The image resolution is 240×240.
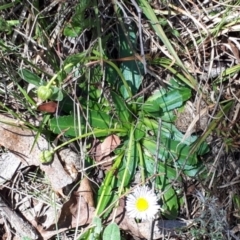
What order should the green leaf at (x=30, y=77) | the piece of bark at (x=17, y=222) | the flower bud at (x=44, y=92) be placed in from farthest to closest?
the piece of bark at (x=17, y=222) < the green leaf at (x=30, y=77) < the flower bud at (x=44, y=92)

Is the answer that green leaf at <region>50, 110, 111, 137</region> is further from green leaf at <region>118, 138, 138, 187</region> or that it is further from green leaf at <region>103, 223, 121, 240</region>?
green leaf at <region>103, 223, 121, 240</region>

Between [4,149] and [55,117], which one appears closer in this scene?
[55,117]

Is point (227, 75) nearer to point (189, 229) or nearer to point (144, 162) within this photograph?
point (144, 162)

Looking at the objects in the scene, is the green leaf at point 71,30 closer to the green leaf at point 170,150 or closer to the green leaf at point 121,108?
the green leaf at point 121,108

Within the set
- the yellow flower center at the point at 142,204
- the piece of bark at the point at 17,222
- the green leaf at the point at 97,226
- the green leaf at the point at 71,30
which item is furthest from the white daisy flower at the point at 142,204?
the green leaf at the point at 71,30

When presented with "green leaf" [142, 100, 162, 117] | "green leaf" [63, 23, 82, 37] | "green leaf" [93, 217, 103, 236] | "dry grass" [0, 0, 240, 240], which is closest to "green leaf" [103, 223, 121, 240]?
"green leaf" [93, 217, 103, 236]

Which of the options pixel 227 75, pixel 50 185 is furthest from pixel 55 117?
pixel 227 75

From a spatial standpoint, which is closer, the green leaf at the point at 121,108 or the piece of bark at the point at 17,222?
the green leaf at the point at 121,108
